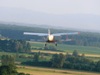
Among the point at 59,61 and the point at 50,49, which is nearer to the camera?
the point at 59,61

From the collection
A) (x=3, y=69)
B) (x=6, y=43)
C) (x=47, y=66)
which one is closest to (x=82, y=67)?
(x=47, y=66)

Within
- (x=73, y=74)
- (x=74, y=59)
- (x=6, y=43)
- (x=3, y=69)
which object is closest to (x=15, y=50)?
(x=6, y=43)

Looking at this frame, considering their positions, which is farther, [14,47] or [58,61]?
[14,47]

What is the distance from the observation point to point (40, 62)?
391 feet

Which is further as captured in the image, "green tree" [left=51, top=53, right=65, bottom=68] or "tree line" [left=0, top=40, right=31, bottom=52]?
"tree line" [left=0, top=40, right=31, bottom=52]

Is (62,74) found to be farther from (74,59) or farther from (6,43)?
(6,43)

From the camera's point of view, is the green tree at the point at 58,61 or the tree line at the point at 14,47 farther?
the tree line at the point at 14,47

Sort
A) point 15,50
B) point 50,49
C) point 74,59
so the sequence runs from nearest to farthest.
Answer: point 74,59
point 15,50
point 50,49

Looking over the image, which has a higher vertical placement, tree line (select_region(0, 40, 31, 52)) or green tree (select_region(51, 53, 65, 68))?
tree line (select_region(0, 40, 31, 52))

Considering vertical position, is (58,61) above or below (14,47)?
below

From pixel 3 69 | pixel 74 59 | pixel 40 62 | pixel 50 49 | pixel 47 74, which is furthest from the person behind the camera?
pixel 50 49

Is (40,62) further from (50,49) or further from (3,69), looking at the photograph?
(50,49)

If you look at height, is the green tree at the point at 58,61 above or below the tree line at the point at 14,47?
below

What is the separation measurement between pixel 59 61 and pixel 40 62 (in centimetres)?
526
